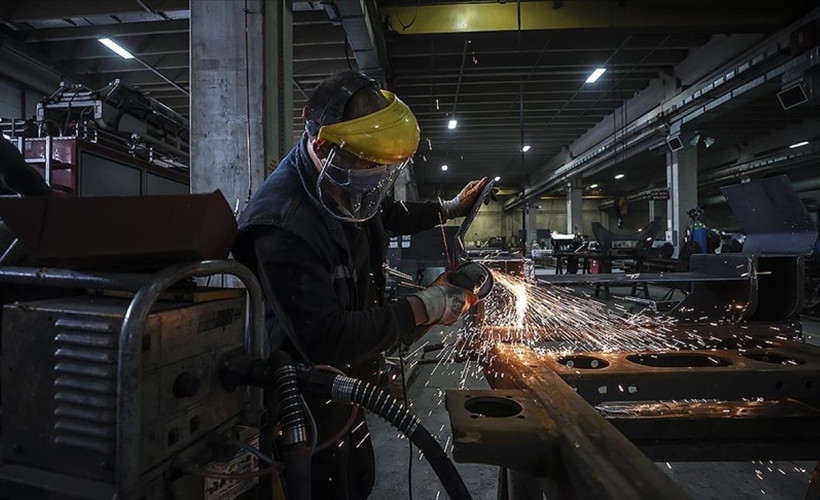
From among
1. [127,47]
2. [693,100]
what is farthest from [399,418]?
[693,100]

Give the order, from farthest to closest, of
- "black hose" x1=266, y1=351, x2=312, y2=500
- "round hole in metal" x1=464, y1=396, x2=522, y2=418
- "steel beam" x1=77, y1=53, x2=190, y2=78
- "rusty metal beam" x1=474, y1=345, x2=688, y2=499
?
"steel beam" x1=77, y1=53, x2=190, y2=78 < "round hole in metal" x1=464, y1=396, x2=522, y2=418 < "black hose" x1=266, y1=351, x2=312, y2=500 < "rusty metal beam" x1=474, y1=345, x2=688, y2=499

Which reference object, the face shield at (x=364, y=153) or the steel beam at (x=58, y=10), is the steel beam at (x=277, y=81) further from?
the steel beam at (x=58, y=10)

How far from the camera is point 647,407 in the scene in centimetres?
153

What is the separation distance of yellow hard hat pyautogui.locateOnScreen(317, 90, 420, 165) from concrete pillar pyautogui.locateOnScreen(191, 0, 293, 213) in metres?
1.77

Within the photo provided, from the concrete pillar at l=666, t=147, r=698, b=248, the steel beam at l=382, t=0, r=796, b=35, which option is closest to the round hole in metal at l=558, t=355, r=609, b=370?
the steel beam at l=382, t=0, r=796, b=35

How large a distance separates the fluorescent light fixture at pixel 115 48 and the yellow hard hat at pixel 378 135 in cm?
690

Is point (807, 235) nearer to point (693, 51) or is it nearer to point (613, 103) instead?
point (693, 51)

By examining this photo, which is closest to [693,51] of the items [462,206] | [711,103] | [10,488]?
[711,103]

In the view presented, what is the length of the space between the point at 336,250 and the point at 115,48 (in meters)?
7.22

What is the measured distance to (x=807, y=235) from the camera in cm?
260

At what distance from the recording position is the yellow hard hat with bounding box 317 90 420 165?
1.38m

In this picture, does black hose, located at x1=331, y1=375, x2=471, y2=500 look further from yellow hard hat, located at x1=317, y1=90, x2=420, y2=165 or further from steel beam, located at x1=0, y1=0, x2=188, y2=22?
steel beam, located at x1=0, y1=0, x2=188, y2=22

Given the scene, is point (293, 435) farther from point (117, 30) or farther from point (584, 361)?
point (117, 30)

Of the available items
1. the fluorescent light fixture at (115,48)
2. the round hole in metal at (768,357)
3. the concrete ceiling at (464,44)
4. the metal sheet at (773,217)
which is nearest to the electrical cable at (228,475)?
the round hole in metal at (768,357)
